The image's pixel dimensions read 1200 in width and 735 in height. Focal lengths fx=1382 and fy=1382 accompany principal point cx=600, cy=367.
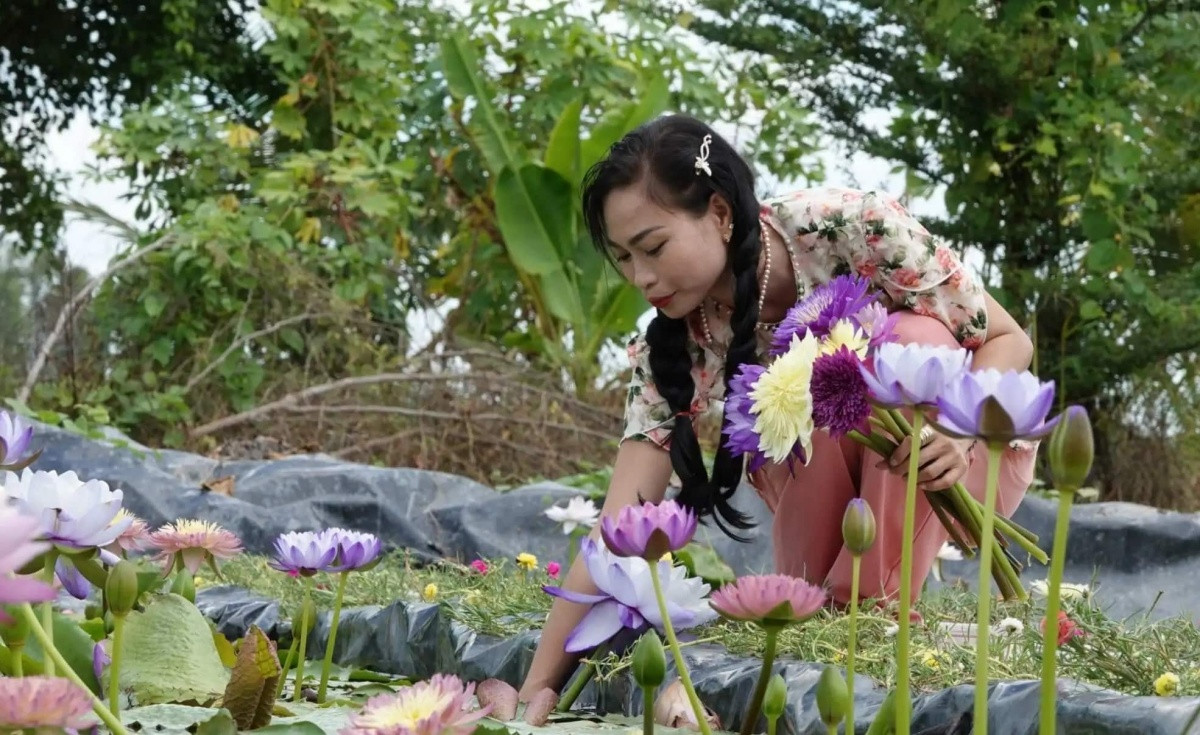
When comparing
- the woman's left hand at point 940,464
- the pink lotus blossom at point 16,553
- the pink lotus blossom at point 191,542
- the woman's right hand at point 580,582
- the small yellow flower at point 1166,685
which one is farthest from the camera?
the woman's right hand at point 580,582

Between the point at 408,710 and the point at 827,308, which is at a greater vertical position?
the point at 827,308

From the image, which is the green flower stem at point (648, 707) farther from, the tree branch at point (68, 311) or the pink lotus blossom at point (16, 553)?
the tree branch at point (68, 311)

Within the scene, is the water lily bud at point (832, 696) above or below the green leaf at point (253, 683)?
above

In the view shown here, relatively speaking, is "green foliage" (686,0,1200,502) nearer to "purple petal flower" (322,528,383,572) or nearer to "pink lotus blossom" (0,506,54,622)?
"purple petal flower" (322,528,383,572)

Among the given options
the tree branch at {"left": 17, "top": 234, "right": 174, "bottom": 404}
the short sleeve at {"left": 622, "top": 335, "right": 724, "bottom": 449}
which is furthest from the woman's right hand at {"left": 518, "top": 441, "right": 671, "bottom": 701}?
the tree branch at {"left": 17, "top": 234, "right": 174, "bottom": 404}

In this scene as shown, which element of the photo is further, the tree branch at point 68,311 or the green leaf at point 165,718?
the tree branch at point 68,311

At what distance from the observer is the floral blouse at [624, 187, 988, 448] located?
1.90 metres

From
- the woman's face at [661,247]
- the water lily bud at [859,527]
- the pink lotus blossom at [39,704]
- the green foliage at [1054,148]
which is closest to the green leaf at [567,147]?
the green foliage at [1054,148]

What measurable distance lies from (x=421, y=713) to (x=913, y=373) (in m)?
0.27

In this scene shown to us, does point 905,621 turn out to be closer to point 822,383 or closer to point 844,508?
point 822,383

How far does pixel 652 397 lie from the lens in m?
1.94

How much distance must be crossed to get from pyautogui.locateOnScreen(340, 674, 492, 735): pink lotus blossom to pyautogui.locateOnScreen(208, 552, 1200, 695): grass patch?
0.69 metres

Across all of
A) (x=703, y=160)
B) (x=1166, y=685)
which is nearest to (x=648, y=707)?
(x=1166, y=685)

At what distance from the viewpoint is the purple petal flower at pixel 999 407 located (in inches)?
21.9
